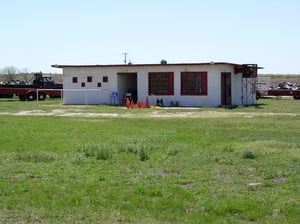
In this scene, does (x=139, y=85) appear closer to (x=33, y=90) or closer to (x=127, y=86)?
(x=127, y=86)

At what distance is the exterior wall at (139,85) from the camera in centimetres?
3456

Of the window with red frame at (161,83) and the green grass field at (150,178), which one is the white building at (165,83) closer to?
the window with red frame at (161,83)

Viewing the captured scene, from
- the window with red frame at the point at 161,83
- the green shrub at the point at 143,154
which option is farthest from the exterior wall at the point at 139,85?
the green shrub at the point at 143,154

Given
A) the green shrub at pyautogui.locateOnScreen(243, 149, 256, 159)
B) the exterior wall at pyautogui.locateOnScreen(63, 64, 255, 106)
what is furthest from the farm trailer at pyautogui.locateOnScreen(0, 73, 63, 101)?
the green shrub at pyautogui.locateOnScreen(243, 149, 256, 159)

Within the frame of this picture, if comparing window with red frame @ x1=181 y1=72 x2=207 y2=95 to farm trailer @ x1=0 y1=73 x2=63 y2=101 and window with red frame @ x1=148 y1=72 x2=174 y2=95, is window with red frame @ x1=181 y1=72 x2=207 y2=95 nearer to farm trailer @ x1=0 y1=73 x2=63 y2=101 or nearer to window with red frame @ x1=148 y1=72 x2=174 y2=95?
window with red frame @ x1=148 y1=72 x2=174 y2=95

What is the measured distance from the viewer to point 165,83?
3578 centimetres

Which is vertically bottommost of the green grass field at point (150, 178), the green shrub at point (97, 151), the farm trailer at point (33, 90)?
the green grass field at point (150, 178)

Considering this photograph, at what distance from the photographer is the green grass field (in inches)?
A: 273

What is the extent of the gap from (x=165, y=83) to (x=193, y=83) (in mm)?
1828

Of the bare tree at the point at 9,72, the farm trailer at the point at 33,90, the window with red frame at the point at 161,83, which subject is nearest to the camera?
the window with red frame at the point at 161,83

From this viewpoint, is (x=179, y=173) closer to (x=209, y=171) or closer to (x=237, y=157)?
(x=209, y=171)

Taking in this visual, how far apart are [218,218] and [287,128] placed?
12.2 m

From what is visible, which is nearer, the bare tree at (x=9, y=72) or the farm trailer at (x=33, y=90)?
the farm trailer at (x=33, y=90)

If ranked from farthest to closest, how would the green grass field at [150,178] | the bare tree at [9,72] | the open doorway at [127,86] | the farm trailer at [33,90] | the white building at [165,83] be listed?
the bare tree at [9,72], the farm trailer at [33,90], the open doorway at [127,86], the white building at [165,83], the green grass field at [150,178]
